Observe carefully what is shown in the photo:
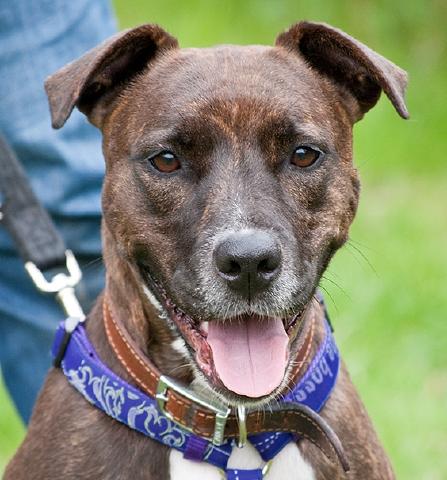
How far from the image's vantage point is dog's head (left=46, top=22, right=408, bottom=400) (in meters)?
3.74

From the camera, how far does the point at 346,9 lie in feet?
36.7

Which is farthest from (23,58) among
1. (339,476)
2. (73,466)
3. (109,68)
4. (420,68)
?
(420,68)

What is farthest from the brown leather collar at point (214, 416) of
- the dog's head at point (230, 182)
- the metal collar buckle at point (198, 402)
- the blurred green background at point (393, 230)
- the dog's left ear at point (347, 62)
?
the dog's left ear at point (347, 62)

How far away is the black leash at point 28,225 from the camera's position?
15.4 ft

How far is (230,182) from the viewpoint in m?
3.83

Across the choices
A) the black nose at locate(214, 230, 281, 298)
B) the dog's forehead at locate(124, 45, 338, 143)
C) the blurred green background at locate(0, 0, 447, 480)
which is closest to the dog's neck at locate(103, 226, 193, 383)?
the black nose at locate(214, 230, 281, 298)

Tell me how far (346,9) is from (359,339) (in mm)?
4744

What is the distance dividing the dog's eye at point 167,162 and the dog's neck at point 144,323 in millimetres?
321

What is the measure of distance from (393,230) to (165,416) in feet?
16.7

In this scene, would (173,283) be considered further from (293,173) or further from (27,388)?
(27,388)

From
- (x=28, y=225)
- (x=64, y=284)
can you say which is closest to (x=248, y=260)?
(x=64, y=284)

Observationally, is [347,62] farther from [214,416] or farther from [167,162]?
[214,416]

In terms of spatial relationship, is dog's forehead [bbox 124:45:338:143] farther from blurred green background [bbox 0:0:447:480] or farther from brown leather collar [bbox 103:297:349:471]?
brown leather collar [bbox 103:297:349:471]

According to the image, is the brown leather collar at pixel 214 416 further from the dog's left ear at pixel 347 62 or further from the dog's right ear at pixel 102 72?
the dog's left ear at pixel 347 62
